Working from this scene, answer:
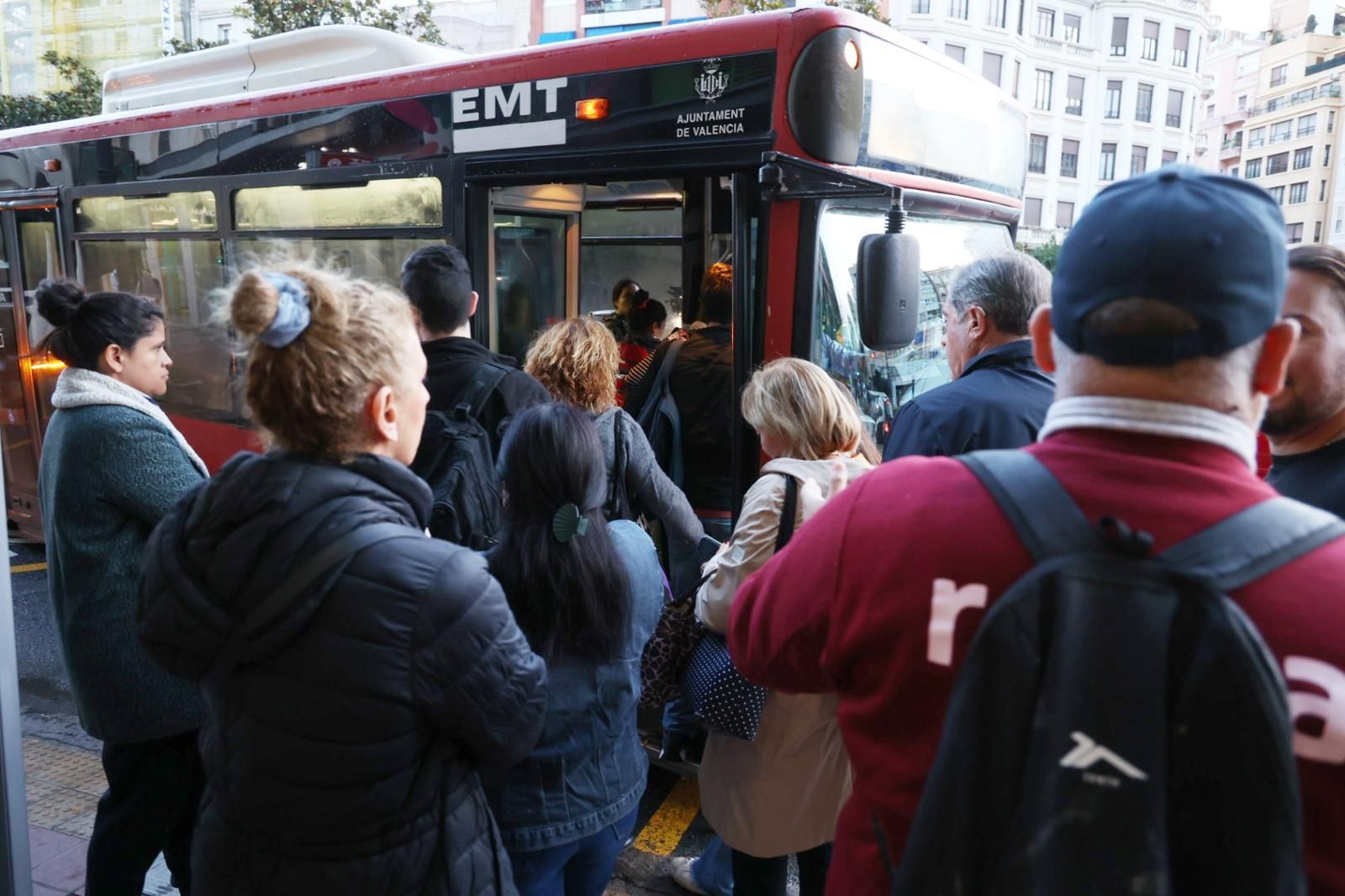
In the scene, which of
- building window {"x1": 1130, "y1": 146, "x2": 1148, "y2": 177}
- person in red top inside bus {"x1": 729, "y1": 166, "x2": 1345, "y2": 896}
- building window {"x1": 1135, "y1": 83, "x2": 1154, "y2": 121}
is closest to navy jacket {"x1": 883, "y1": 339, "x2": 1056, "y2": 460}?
person in red top inside bus {"x1": 729, "y1": 166, "x2": 1345, "y2": 896}

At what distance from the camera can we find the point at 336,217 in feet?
14.9

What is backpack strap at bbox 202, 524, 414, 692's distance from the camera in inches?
56.7

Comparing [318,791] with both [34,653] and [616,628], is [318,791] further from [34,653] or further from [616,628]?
[34,653]

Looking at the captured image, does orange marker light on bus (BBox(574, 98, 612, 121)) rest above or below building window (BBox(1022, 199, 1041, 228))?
below

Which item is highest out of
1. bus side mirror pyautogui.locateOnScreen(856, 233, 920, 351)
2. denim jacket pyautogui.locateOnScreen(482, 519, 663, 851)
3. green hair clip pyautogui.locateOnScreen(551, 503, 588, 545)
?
bus side mirror pyautogui.locateOnScreen(856, 233, 920, 351)

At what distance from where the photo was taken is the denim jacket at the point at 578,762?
2.05m

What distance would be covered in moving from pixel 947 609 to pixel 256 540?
1.06m

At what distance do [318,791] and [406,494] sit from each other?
0.50 m

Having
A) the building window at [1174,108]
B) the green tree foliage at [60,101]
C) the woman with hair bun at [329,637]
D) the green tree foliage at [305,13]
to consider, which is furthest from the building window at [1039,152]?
the woman with hair bun at [329,637]

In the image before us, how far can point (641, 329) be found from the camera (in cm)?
593

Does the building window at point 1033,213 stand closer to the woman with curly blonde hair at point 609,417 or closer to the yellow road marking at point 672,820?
the yellow road marking at point 672,820

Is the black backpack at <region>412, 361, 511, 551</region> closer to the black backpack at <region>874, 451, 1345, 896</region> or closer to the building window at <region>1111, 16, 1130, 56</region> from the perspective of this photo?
the black backpack at <region>874, 451, 1345, 896</region>

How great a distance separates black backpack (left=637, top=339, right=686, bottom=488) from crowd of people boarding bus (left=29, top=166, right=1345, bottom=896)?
112cm

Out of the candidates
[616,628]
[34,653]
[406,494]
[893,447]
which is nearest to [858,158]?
[893,447]
